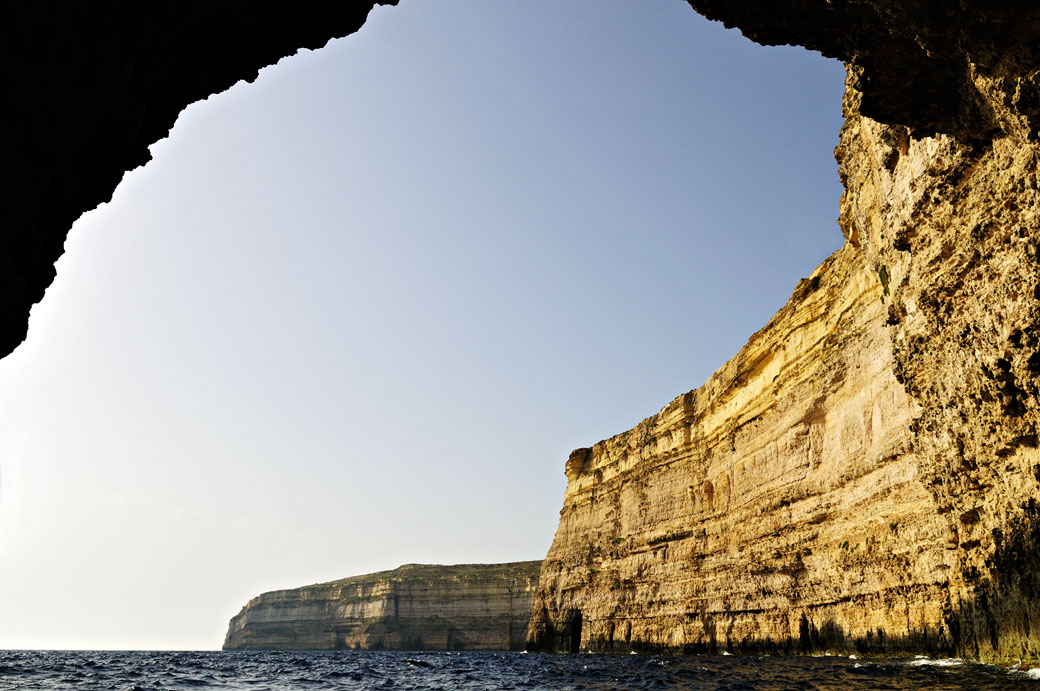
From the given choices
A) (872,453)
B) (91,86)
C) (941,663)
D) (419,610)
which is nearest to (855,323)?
(872,453)

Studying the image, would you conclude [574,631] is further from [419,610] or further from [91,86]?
[419,610]

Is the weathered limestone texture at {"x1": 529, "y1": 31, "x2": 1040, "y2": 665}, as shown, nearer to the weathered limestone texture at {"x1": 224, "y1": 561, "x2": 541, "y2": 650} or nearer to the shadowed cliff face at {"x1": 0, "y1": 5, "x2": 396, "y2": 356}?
the shadowed cliff face at {"x1": 0, "y1": 5, "x2": 396, "y2": 356}

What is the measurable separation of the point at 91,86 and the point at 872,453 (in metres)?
23.4

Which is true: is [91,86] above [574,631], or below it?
above

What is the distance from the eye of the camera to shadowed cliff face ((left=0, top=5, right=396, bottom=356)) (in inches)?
175

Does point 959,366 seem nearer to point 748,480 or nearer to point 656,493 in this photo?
point 748,480

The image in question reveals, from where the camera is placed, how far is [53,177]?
5.25 meters

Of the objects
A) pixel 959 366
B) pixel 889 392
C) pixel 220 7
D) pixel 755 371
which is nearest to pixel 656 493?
pixel 755 371

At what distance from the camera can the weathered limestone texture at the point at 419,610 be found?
80.3 meters

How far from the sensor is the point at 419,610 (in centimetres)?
8606

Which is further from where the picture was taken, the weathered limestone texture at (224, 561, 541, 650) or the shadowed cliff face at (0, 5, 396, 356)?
the weathered limestone texture at (224, 561, 541, 650)

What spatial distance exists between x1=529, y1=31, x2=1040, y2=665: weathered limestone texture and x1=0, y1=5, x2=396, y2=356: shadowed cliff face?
9505 mm

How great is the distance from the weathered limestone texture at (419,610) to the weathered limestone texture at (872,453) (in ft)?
122

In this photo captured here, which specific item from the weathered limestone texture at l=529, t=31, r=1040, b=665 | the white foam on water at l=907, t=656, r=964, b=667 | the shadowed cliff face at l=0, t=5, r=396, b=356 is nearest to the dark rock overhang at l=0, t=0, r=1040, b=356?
the shadowed cliff face at l=0, t=5, r=396, b=356
